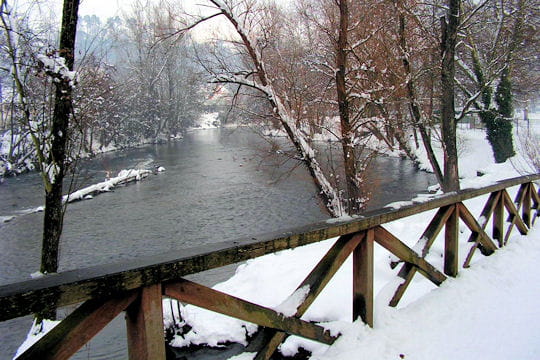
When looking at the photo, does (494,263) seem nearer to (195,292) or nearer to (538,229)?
(538,229)

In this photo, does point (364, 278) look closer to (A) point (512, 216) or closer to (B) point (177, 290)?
(B) point (177, 290)

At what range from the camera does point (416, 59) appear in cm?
1255

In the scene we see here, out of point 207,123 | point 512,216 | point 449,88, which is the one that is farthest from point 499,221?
point 207,123

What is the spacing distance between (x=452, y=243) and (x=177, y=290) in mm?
2914

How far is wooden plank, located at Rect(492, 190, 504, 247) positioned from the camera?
15.3 feet

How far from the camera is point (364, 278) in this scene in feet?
9.12

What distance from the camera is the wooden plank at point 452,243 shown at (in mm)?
3730

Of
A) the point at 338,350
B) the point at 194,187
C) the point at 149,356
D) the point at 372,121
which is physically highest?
the point at 372,121

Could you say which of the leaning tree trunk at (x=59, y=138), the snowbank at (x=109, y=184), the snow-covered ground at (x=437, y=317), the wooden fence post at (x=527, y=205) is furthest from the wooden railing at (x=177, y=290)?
the snowbank at (x=109, y=184)

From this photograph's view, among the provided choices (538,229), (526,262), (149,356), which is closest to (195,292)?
(149,356)

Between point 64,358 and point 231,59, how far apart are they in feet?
30.3

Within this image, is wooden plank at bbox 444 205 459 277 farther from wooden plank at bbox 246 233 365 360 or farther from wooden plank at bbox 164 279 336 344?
wooden plank at bbox 164 279 336 344

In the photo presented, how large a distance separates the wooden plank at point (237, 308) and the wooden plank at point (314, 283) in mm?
65

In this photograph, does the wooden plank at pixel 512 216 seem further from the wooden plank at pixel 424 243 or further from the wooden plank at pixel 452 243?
the wooden plank at pixel 424 243
